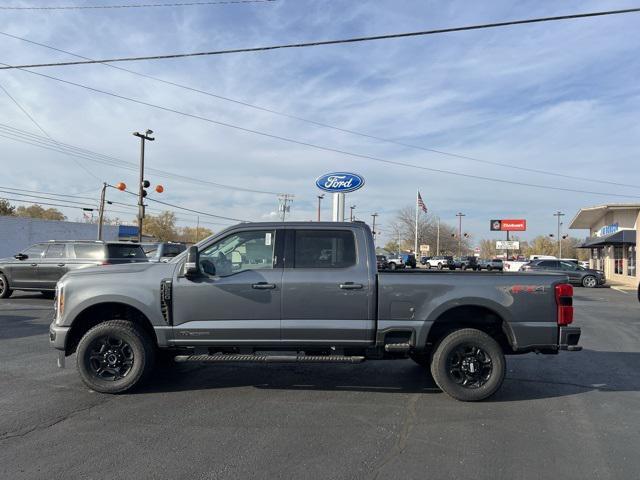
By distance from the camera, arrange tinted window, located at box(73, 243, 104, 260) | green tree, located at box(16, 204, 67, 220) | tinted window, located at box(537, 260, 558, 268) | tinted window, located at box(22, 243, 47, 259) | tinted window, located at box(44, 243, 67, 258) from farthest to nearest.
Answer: green tree, located at box(16, 204, 67, 220) → tinted window, located at box(537, 260, 558, 268) → tinted window, located at box(22, 243, 47, 259) → tinted window, located at box(44, 243, 67, 258) → tinted window, located at box(73, 243, 104, 260)

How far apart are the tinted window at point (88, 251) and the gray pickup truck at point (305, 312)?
939 centimetres

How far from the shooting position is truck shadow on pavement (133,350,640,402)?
6344 millimetres

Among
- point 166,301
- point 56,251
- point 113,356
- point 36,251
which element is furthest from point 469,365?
point 36,251

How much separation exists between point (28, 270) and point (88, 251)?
2.07m

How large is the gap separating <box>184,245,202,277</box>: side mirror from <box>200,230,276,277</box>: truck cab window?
24cm

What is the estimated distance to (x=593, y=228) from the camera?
49.1 m

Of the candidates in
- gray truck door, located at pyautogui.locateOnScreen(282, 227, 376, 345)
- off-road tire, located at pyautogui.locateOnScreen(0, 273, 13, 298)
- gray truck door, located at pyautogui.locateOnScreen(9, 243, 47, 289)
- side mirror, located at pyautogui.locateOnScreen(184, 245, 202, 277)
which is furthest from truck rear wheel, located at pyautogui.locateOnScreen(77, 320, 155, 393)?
off-road tire, located at pyautogui.locateOnScreen(0, 273, 13, 298)

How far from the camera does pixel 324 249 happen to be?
6.04 meters

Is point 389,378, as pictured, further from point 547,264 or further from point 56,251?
point 547,264

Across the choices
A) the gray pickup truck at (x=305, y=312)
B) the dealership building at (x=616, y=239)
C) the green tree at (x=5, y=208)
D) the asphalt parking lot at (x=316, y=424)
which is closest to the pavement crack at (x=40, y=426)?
the asphalt parking lot at (x=316, y=424)

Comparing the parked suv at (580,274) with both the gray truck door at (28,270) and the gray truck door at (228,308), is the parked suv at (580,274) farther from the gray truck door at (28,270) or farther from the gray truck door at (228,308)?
the gray truck door at (228,308)

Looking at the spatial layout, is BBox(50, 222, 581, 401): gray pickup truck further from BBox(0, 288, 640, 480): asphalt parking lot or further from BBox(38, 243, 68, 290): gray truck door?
BBox(38, 243, 68, 290): gray truck door

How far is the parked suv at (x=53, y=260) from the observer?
48.6 ft

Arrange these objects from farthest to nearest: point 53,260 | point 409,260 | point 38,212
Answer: point 38,212 < point 409,260 < point 53,260
